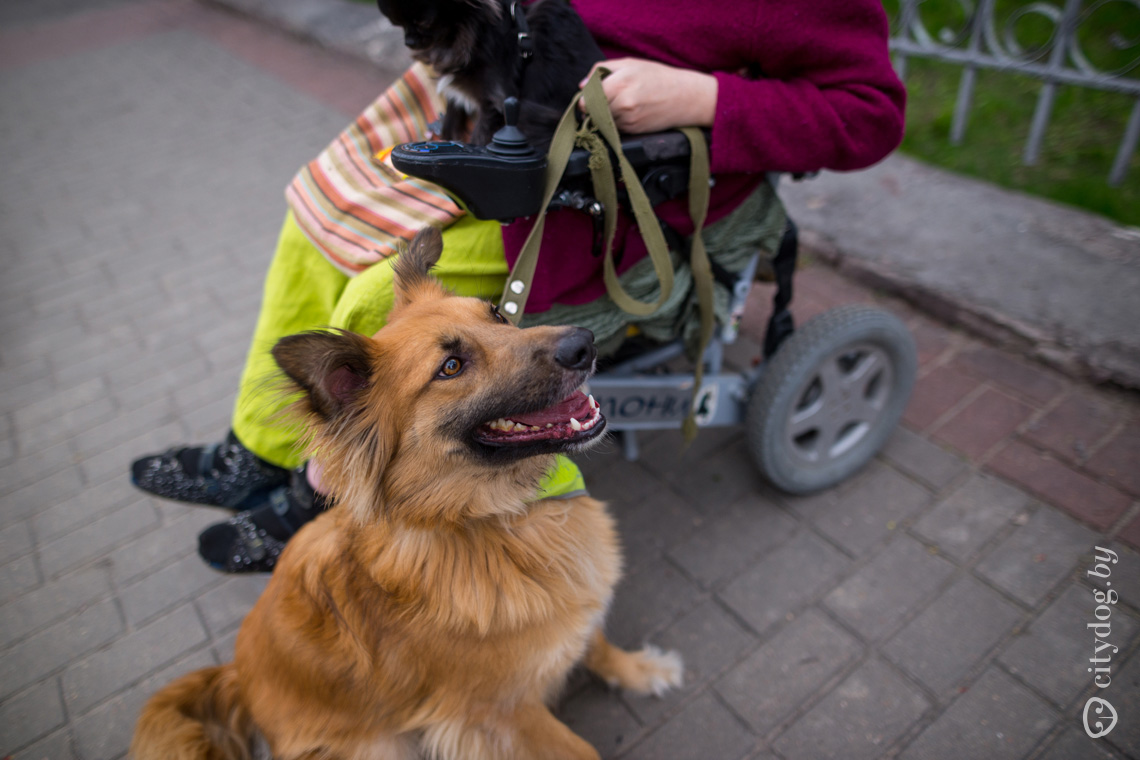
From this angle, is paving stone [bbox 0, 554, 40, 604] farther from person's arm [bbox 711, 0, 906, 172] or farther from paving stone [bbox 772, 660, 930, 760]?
person's arm [bbox 711, 0, 906, 172]

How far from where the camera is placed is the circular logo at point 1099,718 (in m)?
1.94

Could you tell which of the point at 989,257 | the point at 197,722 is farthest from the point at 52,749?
the point at 989,257

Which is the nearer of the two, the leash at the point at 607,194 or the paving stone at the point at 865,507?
the leash at the point at 607,194

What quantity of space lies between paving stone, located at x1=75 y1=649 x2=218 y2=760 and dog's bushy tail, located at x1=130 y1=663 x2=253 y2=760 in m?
0.44

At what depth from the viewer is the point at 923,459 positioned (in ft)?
9.11

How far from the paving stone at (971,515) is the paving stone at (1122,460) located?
332mm

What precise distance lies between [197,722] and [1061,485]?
3.00m

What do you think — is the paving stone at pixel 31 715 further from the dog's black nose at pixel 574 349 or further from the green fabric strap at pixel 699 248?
the green fabric strap at pixel 699 248

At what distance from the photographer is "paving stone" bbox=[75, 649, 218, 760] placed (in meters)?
2.26

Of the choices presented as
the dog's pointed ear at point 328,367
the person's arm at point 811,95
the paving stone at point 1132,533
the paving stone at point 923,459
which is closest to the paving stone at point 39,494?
the dog's pointed ear at point 328,367

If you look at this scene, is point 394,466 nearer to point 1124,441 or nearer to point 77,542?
point 77,542

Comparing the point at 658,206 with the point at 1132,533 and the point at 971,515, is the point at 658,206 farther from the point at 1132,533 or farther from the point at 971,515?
the point at 1132,533

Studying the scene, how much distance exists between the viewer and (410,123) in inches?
90.6

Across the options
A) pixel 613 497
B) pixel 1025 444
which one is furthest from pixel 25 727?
pixel 1025 444
